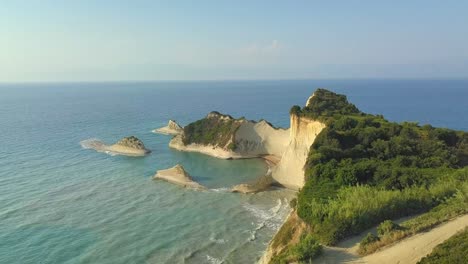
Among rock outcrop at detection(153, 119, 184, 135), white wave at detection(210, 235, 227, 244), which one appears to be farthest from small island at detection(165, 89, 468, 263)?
rock outcrop at detection(153, 119, 184, 135)

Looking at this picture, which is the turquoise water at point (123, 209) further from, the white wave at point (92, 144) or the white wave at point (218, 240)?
the white wave at point (92, 144)

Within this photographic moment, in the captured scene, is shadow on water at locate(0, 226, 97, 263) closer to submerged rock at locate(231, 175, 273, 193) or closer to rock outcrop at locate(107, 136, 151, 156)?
submerged rock at locate(231, 175, 273, 193)

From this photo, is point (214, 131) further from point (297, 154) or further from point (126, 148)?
point (297, 154)

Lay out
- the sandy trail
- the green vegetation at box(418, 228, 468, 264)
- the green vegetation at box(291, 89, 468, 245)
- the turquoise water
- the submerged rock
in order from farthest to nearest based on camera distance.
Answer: the submerged rock
the turquoise water
the green vegetation at box(291, 89, 468, 245)
the sandy trail
the green vegetation at box(418, 228, 468, 264)

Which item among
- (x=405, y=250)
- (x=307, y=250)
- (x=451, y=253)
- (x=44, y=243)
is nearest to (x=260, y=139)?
(x=44, y=243)

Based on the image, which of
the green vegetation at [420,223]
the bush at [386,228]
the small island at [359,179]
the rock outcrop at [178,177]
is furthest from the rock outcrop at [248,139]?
the bush at [386,228]
